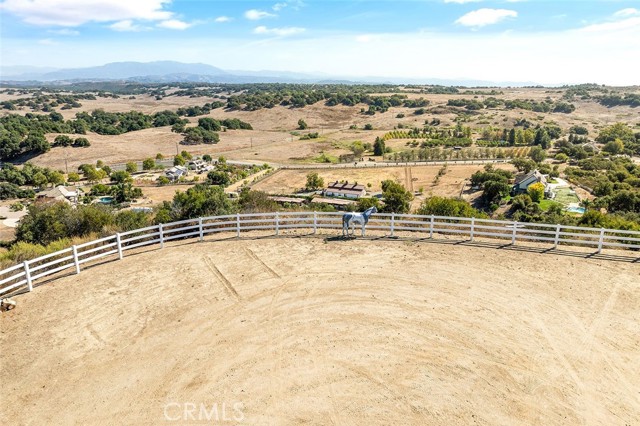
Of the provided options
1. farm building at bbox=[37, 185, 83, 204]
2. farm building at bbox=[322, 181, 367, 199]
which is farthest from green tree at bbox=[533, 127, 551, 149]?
farm building at bbox=[37, 185, 83, 204]

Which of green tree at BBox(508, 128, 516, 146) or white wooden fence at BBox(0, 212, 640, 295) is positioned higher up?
white wooden fence at BBox(0, 212, 640, 295)

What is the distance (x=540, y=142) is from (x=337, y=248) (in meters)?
95.4

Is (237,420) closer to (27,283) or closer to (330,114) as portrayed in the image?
(27,283)

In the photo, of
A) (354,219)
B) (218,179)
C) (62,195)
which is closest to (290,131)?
(218,179)

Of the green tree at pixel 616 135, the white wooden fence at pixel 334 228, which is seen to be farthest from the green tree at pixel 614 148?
the white wooden fence at pixel 334 228

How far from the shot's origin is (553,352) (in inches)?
381

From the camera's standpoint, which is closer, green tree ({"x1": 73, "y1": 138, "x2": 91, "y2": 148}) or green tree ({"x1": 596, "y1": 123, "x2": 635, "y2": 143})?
green tree ({"x1": 73, "y1": 138, "x2": 91, "y2": 148})

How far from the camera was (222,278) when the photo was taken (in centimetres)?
1347

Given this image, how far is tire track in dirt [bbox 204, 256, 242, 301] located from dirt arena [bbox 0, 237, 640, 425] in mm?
74

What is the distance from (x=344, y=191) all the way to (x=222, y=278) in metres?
44.1

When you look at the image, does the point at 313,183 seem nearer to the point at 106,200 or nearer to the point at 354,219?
the point at 106,200

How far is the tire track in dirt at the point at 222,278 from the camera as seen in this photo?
12461mm

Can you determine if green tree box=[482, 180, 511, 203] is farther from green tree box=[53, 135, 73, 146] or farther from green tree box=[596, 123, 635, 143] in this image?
green tree box=[53, 135, 73, 146]

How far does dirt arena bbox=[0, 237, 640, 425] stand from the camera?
8.08m
